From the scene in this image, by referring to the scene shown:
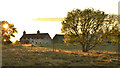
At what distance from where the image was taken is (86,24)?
31438 mm

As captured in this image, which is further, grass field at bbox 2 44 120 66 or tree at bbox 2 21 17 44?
tree at bbox 2 21 17 44

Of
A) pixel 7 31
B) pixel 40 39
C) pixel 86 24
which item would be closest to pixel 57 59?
pixel 86 24

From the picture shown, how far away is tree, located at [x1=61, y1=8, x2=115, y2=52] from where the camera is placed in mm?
30658

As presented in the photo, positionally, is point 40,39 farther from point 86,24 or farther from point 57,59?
point 57,59

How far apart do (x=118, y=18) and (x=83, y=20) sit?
7.91m

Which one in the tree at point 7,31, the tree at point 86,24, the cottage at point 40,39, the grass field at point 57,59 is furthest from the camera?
the cottage at point 40,39

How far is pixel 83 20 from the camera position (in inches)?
1232

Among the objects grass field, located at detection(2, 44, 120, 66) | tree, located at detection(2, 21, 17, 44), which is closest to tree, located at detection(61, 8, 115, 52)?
grass field, located at detection(2, 44, 120, 66)

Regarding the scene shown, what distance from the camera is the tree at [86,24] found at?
30.7 meters

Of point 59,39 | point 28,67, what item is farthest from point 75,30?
point 59,39

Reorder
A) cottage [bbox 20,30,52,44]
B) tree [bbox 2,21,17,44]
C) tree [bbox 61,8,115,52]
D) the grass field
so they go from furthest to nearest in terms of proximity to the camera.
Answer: cottage [bbox 20,30,52,44]
tree [bbox 2,21,17,44]
tree [bbox 61,8,115,52]
the grass field

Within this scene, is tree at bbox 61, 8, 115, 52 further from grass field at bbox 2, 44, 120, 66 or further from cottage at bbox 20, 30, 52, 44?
cottage at bbox 20, 30, 52, 44

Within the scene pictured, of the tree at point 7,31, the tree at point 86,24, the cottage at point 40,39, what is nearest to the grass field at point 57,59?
the tree at point 86,24

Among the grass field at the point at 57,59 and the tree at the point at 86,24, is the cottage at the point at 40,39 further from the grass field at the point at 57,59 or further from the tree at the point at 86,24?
the grass field at the point at 57,59
